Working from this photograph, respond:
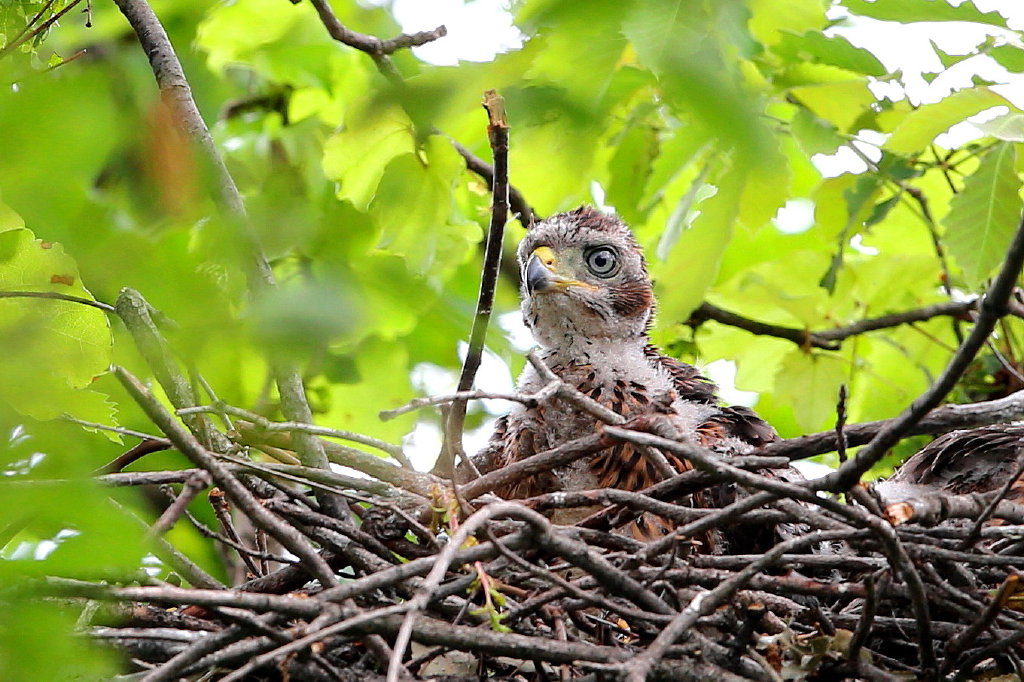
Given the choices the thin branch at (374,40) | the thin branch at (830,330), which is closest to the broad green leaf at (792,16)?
the thin branch at (374,40)

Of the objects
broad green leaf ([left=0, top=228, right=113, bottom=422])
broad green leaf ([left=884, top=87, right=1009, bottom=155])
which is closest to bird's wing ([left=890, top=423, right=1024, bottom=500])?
broad green leaf ([left=884, top=87, right=1009, bottom=155])

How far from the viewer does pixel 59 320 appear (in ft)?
6.95

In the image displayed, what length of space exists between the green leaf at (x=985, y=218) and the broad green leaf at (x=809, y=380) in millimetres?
1556

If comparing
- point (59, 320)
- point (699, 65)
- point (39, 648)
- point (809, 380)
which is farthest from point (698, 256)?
point (39, 648)

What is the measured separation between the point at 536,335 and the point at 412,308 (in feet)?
7.46

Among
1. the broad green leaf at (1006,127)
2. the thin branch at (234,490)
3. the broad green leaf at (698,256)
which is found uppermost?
the broad green leaf at (698,256)

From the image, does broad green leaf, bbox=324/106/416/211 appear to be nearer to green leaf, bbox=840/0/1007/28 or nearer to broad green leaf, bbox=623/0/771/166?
green leaf, bbox=840/0/1007/28

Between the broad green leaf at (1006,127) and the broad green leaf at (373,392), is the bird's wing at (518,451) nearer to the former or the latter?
the broad green leaf at (373,392)

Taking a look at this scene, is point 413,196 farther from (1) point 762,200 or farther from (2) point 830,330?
(2) point 830,330

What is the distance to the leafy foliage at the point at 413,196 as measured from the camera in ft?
4.72

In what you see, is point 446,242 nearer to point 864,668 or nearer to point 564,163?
point 564,163

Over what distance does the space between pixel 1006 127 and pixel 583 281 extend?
5.42ft

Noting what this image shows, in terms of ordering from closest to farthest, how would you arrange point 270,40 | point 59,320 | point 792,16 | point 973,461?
point 59,320 → point 792,16 → point 973,461 → point 270,40

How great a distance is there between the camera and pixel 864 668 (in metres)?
2.42
